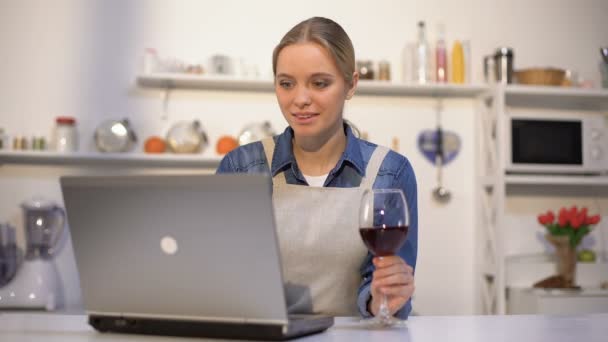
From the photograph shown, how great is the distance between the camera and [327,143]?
1.73m

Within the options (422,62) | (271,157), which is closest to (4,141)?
(422,62)

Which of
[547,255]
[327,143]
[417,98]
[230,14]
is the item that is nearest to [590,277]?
[547,255]

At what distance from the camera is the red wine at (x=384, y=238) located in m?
1.12

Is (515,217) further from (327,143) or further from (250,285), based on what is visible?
(250,285)

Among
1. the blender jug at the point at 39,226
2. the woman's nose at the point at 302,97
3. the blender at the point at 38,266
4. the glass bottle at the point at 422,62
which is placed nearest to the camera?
the woman's nose at the point at 302,97

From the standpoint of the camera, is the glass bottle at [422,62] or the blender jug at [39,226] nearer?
the blender jug at [39,226]

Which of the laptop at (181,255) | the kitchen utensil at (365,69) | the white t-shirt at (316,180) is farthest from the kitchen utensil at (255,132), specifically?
the laptop at (181,255)

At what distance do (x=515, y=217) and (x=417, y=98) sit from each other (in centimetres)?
81

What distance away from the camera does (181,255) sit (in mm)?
979

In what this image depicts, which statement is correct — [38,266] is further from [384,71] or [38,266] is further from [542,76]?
[542,76]

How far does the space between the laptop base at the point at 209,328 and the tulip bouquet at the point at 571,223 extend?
2.75 meters

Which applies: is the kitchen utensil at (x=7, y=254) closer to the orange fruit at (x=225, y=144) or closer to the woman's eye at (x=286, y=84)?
the orange fruit at (x=225, y=144)

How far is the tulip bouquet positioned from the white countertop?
238cm

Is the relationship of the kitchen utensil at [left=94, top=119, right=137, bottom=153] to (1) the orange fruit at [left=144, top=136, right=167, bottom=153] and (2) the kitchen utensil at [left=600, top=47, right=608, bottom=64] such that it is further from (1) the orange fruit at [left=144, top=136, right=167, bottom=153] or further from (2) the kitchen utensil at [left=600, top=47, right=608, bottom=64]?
(2) the kitchen utensil at [left=600, top=47, right=608, bottom=64]
